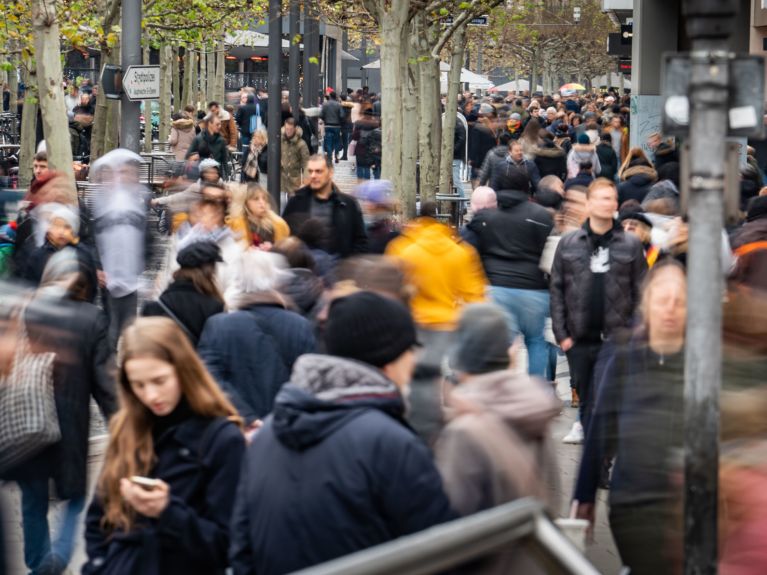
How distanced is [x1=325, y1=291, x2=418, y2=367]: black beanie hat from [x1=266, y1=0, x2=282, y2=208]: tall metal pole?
15.9 meters

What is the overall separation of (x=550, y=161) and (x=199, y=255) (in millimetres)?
15420

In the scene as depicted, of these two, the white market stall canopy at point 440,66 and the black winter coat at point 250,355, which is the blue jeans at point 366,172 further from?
the black winter coat at point 250,355

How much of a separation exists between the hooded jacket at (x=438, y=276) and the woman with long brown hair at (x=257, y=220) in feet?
4.40

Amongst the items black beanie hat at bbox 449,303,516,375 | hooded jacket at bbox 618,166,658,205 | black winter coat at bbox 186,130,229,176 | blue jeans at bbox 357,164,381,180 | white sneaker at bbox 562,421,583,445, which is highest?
black winter coat at bbox 186,130,229,176

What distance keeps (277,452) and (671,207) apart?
682cm

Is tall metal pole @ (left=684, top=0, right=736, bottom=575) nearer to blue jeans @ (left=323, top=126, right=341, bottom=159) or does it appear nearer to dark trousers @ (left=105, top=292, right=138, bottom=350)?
dark trousers @ (left=105, top=292, right=138, bottom=350)

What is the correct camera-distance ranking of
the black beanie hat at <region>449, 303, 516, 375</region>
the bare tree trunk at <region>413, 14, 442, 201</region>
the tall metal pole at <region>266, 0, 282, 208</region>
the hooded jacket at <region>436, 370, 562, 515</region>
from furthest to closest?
the bare tree trunk at <region>413, 14, 442, 201</region> < the tall metal pole at <region>266, 0, 282, 208</region> < the black beanie hat at <region>449, 303, 516, 375</region> < the hooded jacket at <region>436, 370, 562, 515</region>

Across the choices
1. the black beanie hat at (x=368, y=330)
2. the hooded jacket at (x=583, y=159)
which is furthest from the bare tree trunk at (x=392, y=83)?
the black beanie hat at (x=368, y=330)

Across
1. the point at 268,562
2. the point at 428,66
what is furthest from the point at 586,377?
the point at 428,66

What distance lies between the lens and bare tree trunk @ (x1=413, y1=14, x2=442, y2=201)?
24.5 meters

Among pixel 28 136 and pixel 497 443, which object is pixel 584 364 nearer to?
pixel 497 443

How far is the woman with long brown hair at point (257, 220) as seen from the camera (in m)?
10.5

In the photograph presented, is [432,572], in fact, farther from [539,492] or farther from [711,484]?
[711,484]

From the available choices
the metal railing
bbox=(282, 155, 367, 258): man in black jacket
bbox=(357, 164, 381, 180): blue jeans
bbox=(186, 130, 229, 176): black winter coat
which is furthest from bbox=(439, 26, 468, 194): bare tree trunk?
the metal railing
